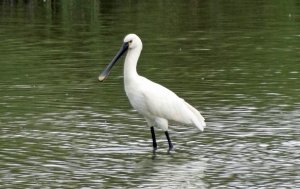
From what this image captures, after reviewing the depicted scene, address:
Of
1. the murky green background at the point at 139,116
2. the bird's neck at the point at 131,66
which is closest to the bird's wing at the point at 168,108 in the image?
the bird's neck at the point at 131,66

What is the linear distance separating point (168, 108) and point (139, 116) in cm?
201

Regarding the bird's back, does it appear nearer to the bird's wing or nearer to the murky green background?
the bird's wing

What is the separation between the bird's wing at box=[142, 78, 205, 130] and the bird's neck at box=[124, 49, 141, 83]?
203 millimetres

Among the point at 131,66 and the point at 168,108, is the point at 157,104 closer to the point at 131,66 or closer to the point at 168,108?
the point at 168,108

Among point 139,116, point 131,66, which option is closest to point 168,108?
point 131,66

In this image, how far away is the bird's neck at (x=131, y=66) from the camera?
1205 cm

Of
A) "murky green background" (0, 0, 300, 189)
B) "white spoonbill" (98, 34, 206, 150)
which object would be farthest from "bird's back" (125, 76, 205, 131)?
"murky green background" (0, 0, 300, 189)

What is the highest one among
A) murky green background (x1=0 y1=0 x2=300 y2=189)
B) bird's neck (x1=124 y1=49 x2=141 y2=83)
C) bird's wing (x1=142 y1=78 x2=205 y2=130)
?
bird's neck (x1=124 y1=49 x2=141 y2=83)

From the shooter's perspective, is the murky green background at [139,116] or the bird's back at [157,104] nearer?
the murky green background at [139,116]

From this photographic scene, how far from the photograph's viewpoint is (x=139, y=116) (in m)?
14.1

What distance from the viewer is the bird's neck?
474 inches

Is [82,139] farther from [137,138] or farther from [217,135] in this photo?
[217,135]

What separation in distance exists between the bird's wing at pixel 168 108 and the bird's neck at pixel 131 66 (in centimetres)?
20

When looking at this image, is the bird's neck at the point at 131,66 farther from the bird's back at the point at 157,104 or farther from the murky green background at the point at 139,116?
the murky green background at the point at 139,116
